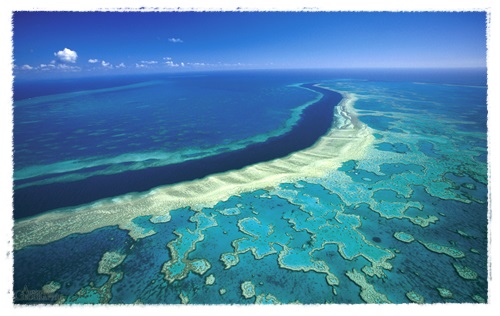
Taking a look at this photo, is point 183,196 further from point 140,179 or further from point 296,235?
point 296,235

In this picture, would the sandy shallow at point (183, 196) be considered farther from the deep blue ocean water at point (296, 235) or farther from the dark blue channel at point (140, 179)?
the dark blue channel at point (140, 179)

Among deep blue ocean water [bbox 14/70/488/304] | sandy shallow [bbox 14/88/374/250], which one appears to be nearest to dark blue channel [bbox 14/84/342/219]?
deep blue ocean water [bbox 14/70/488/304]

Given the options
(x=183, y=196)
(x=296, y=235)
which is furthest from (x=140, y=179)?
(x=296, y=235)

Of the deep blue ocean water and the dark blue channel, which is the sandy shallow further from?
the dark blue channel

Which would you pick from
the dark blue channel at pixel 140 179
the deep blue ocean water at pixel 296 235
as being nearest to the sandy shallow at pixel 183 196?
the deep blue ocean water at pixel 296 235

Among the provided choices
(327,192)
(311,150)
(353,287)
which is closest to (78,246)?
(353,287)

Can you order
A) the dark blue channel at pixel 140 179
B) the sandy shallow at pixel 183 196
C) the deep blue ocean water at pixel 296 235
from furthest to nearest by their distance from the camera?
1. the dark blue channel at pixel 140 179
2. the sandy shallow at pixel 183 196
3. the deep blue ocean water at pixel 296 235
